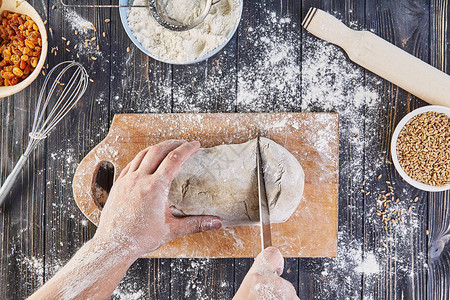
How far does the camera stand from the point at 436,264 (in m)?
1.34

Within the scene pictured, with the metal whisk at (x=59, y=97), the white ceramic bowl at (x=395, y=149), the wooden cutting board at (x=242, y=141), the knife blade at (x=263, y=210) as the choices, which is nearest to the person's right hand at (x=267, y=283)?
the knife blade at (x=263, y=210)

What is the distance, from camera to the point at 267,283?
0.92 m

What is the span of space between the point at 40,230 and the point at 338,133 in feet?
3.76

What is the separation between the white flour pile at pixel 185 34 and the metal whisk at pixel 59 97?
0.27 m

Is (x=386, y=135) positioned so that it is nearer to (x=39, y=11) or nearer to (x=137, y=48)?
(x=137, y=48)

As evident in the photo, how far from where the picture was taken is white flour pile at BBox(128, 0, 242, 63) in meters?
1.25

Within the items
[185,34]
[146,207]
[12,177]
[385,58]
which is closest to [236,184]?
[146,207]

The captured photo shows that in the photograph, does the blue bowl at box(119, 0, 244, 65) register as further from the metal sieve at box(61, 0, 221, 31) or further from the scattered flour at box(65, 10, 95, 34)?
the scattered flour at box(65, 10, 95, 34)

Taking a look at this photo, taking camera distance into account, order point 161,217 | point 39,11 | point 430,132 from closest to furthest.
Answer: point 161,217, point 430,132, point 39,11

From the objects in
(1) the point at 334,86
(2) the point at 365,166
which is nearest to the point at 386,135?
(2) the point at 365,166

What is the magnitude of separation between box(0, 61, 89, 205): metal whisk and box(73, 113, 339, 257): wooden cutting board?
0.68ft

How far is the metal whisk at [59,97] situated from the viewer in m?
1.35

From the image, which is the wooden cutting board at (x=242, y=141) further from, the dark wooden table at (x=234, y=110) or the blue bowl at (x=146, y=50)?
the blue bowl at (x=146, y=50)

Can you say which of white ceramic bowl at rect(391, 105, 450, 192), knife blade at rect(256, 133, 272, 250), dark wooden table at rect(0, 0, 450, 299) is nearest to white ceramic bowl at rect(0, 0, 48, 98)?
dark wooden table at rect(0, 0, 450, 299)
